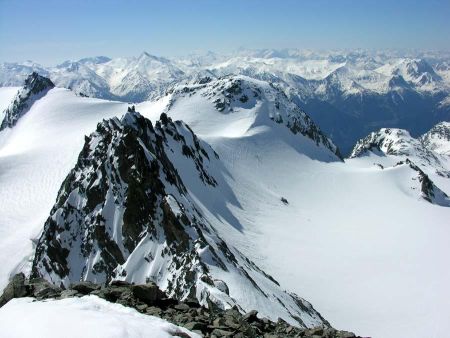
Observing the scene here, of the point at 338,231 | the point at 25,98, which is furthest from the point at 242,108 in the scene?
the point at 25,98

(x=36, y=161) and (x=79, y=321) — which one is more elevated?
(x=79, y=321)

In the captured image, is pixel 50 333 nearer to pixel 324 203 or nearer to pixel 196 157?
pixel 196 157

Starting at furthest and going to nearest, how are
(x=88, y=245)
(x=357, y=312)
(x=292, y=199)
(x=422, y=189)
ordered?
1. (x=422, y=189)
2. (x=292, y=199)
3. (x=357, y=312)
4. (x=88, y=245)

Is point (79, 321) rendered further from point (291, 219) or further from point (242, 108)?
point (242, 108)

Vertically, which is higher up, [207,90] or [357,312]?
[207,90]

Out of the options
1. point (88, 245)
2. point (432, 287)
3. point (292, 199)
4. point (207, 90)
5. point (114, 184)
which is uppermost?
point (207, 90)

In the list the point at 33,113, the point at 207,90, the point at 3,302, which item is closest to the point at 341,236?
the point at 3,302
